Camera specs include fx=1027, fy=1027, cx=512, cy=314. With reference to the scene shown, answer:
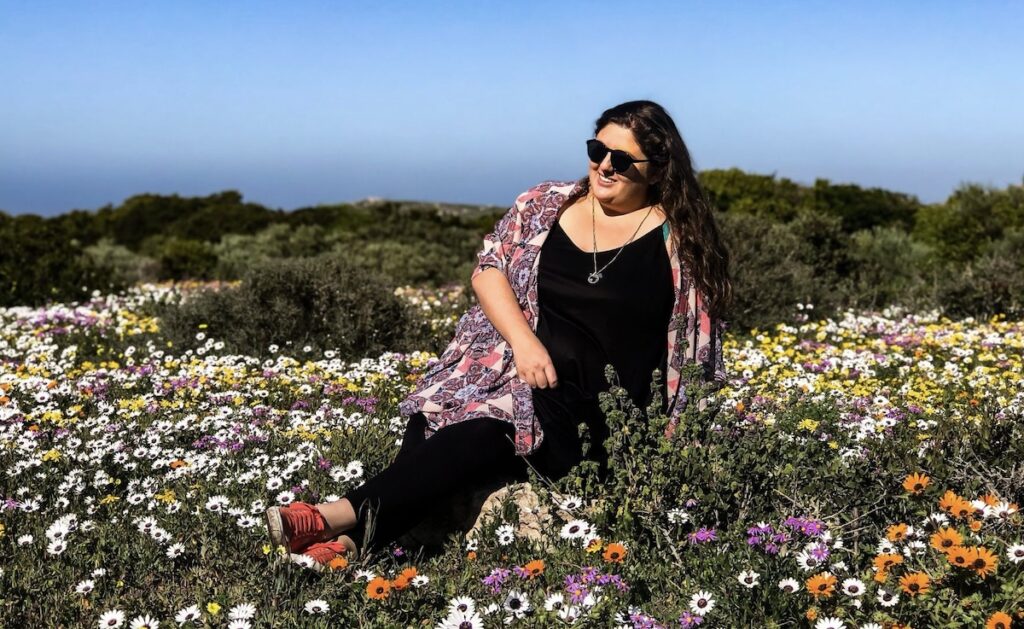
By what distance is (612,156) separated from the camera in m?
4.19

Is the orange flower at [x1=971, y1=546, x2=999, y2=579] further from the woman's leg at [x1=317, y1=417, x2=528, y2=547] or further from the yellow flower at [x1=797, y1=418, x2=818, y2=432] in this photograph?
the woman's leg at [x1=317, y1=417, x2=528, y2=547]

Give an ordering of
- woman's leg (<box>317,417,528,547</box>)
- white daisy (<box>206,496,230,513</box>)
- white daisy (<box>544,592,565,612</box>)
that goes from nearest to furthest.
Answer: white daisy (<box>544,592,565,612</box>) → woman's leg (<box>317,417,528,547</box>) → white daisy (<box>206,496,230,513</box>)

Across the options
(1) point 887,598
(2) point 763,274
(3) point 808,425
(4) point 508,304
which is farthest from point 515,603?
(2) point 763,274

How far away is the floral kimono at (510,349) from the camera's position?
412cm

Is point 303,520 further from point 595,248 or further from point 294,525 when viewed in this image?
point 595,248

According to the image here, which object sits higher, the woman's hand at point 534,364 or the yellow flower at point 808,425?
the woman's hand at point 534,364

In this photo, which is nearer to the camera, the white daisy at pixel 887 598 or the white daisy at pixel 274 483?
the white daisy at pixel 887 598

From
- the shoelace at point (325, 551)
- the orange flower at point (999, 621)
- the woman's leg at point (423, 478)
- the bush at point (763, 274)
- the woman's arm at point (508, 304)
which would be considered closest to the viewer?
the orange flower at point (999, 621)

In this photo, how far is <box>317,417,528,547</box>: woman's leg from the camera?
147 inches

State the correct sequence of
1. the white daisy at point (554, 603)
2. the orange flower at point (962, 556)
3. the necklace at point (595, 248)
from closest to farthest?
the orange flower at point (962, 556) → the white daisy at point (554, 603) → the necklace at point (595, 248)

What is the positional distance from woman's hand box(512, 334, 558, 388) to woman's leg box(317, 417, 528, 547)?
211 mm

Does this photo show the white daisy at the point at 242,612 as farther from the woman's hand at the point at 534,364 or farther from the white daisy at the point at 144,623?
the woman's hand at the point at 534,364

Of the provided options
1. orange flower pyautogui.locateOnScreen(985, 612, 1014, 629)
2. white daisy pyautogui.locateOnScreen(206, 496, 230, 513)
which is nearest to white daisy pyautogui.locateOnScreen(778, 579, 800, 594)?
orange flower pyautogui.locateOnScreen(985, 612, 1014, 629)

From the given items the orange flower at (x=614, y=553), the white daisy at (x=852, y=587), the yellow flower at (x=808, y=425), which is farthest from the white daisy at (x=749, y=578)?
the yellow flower at (x=808, y=425)
